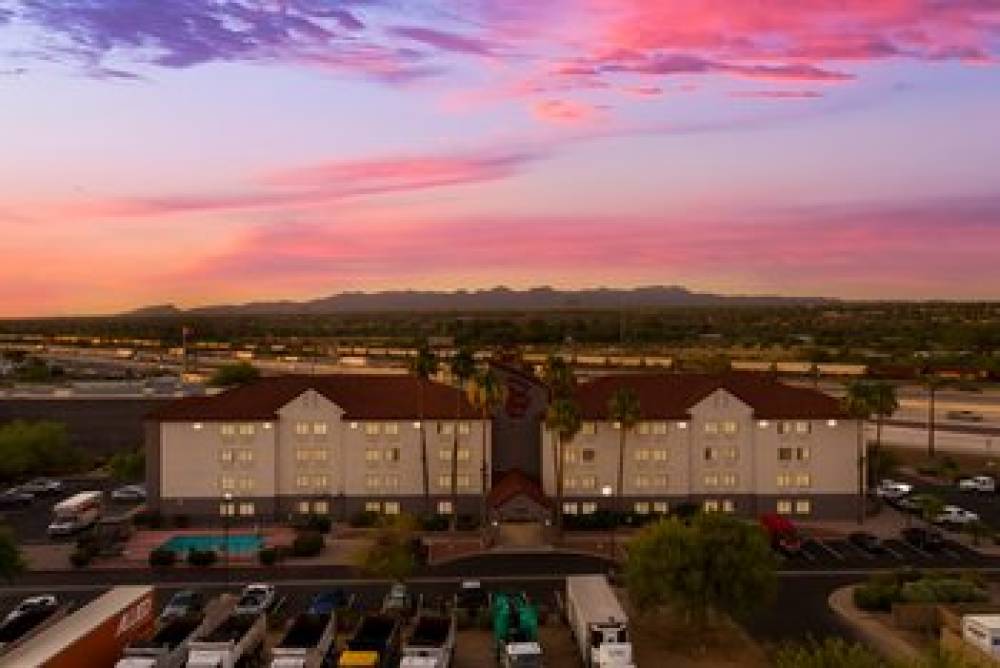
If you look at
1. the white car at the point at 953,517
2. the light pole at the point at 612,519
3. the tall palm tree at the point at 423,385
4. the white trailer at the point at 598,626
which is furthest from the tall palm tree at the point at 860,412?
the white trailer at the point at 598,626

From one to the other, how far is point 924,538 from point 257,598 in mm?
42746

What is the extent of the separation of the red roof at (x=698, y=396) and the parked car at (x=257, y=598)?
29103 mm

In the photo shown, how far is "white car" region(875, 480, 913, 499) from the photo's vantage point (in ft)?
292

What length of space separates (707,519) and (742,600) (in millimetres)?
4544

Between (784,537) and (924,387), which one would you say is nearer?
(784,537)

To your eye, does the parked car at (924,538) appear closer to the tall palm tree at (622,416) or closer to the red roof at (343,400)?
the tall palm tree at (622,416)

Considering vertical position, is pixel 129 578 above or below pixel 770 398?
below

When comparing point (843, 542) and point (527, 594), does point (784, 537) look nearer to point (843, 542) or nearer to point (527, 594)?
point (843, 542)

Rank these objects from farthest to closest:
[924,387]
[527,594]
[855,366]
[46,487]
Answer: [855,366] < [924,387] < [46,487] < [527,594]

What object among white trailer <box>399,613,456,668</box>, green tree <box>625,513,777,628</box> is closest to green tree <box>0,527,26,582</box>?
white trailer <box>399,613,456,668</box>

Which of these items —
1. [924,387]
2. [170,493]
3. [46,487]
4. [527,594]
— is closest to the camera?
[527,594]

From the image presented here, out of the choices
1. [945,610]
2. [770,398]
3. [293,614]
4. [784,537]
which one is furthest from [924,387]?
[293,614]

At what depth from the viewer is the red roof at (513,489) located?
249ft

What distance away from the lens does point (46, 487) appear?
94500 mm
